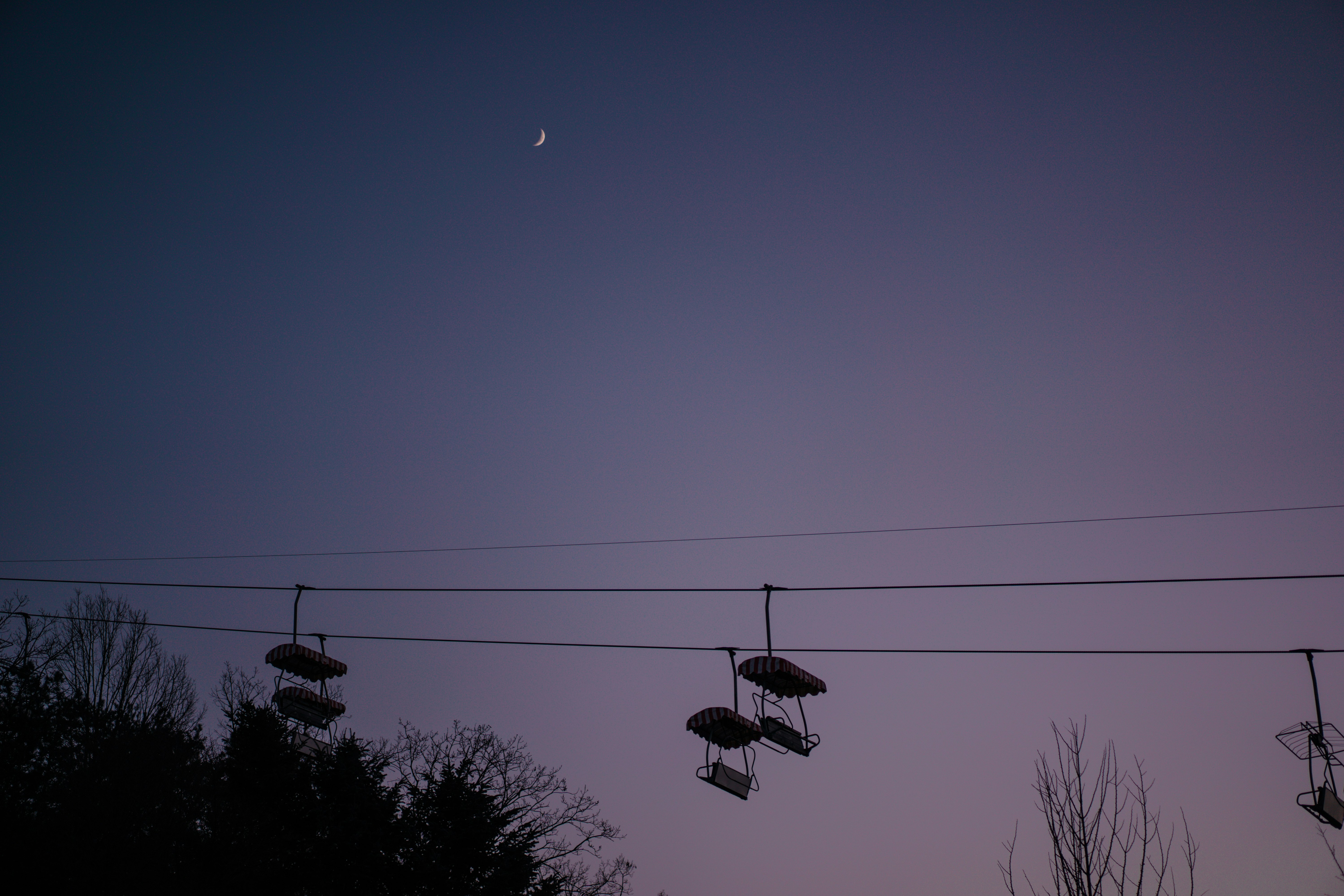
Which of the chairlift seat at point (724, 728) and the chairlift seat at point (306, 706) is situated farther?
the chairlift seat at point (306, 706)

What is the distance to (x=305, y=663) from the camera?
11.1 m

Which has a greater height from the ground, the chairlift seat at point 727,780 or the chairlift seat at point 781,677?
the chairlift seat at point 781,677

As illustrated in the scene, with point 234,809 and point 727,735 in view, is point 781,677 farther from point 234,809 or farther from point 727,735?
point 234,809

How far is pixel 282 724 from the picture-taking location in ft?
68.3

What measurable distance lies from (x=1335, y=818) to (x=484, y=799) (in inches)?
701

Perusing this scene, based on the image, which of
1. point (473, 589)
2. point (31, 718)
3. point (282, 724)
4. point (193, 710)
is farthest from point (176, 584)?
point (193, 710)

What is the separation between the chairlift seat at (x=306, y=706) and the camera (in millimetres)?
11148

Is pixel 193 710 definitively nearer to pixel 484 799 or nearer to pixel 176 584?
pixel 484 799

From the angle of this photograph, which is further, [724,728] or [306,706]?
[306,706]

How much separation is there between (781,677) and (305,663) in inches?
246

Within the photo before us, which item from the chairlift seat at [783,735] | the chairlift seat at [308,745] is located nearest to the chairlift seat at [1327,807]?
the chairlift seat at [783,735]

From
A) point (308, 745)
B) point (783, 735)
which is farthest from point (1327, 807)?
point (308, 745)

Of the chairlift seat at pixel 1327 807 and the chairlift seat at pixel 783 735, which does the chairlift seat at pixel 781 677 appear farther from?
the chairlift seat at pixel 1327 807

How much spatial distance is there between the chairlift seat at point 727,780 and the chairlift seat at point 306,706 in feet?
17.1
